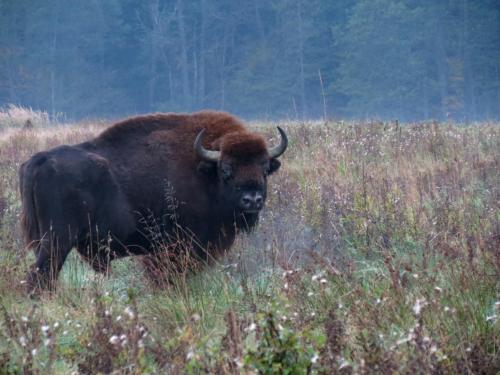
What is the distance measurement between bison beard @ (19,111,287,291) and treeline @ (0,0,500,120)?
37.7 m

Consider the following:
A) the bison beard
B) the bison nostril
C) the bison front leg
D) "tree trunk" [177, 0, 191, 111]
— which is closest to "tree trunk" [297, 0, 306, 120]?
"tree trunk" [177, 0, 191, 111]

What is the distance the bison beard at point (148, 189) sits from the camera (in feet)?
23.1

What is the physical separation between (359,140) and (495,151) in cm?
258

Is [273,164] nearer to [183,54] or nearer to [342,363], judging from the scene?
[342,363]

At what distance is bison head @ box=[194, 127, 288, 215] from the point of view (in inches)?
309

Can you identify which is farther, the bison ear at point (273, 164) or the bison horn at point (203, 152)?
the bison ear at point (273, 164)

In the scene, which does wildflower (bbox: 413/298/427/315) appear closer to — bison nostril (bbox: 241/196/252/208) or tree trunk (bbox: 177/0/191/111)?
bison nostril (bbox: 241/196/252/208)

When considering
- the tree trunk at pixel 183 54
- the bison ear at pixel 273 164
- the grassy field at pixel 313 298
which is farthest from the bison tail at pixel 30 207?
the tree trunk at pixel 183 54

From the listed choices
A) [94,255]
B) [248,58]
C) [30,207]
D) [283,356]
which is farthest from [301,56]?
[283,356]

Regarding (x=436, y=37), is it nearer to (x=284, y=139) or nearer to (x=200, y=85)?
(x=200, y=85)

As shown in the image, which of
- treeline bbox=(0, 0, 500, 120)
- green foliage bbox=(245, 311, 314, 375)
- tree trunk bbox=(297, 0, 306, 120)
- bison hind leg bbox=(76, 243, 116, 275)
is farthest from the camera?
tree trunk bbox=(297, 0, 306, 120)

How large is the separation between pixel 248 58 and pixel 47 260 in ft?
149

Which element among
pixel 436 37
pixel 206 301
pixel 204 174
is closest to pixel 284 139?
pixel 204 174

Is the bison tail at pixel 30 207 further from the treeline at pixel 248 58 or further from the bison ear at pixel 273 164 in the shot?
the treeline at pixel 248 58
